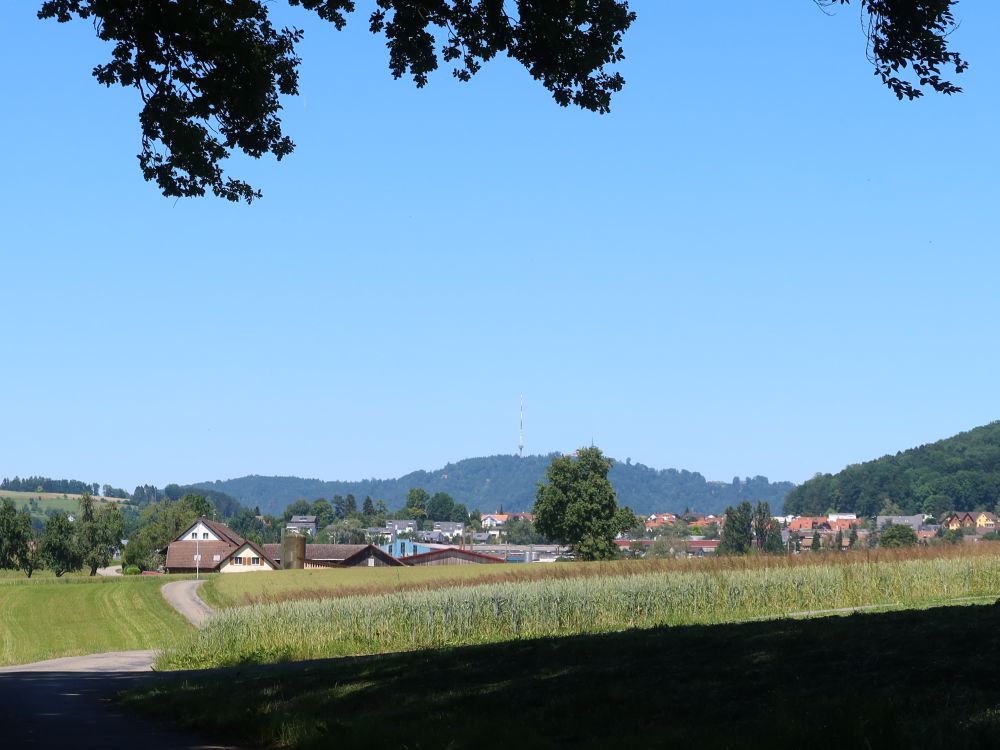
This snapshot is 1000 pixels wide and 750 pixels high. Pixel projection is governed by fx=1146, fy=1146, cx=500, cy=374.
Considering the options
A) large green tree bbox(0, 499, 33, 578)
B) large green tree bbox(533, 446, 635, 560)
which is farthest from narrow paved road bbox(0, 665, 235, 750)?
large green tree bbox(0, 499, 33, 578)

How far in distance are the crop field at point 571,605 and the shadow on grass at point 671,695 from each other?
20.5 metres

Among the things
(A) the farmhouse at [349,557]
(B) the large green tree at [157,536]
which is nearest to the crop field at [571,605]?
(A) the farmhouse at [349,557]

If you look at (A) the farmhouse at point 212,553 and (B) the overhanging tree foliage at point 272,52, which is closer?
(B) the overhanging tree foliage at point 272,52

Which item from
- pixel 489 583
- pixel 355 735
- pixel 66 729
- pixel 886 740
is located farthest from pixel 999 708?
pixel 489 583

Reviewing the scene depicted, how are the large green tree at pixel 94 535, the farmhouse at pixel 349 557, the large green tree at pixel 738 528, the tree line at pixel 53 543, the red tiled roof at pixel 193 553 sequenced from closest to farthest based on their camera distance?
the tree line at pixel 53 543 → the large green tree at pixel 94 535 → the red tiled roof at pixel 193 553 → the farmhouse at pixel 349 557 → the large green tree at pixel 738 528

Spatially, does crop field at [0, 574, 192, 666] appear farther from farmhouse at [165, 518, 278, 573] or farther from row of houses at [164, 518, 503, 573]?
row of houses at [164, 518, 503, 573]

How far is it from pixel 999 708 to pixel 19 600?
258 ft

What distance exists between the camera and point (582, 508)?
107312mm

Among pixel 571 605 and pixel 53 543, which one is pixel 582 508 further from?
pixel 571 605

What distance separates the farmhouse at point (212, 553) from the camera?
5261 inches

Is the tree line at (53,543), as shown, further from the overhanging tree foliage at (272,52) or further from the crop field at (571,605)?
→ the overhanging tree foliage at (272,52)

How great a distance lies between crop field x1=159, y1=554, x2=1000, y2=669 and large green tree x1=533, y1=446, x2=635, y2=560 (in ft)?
214

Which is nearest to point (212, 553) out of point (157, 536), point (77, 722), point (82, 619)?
point (157, 536)

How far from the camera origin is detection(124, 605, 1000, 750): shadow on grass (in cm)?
937
